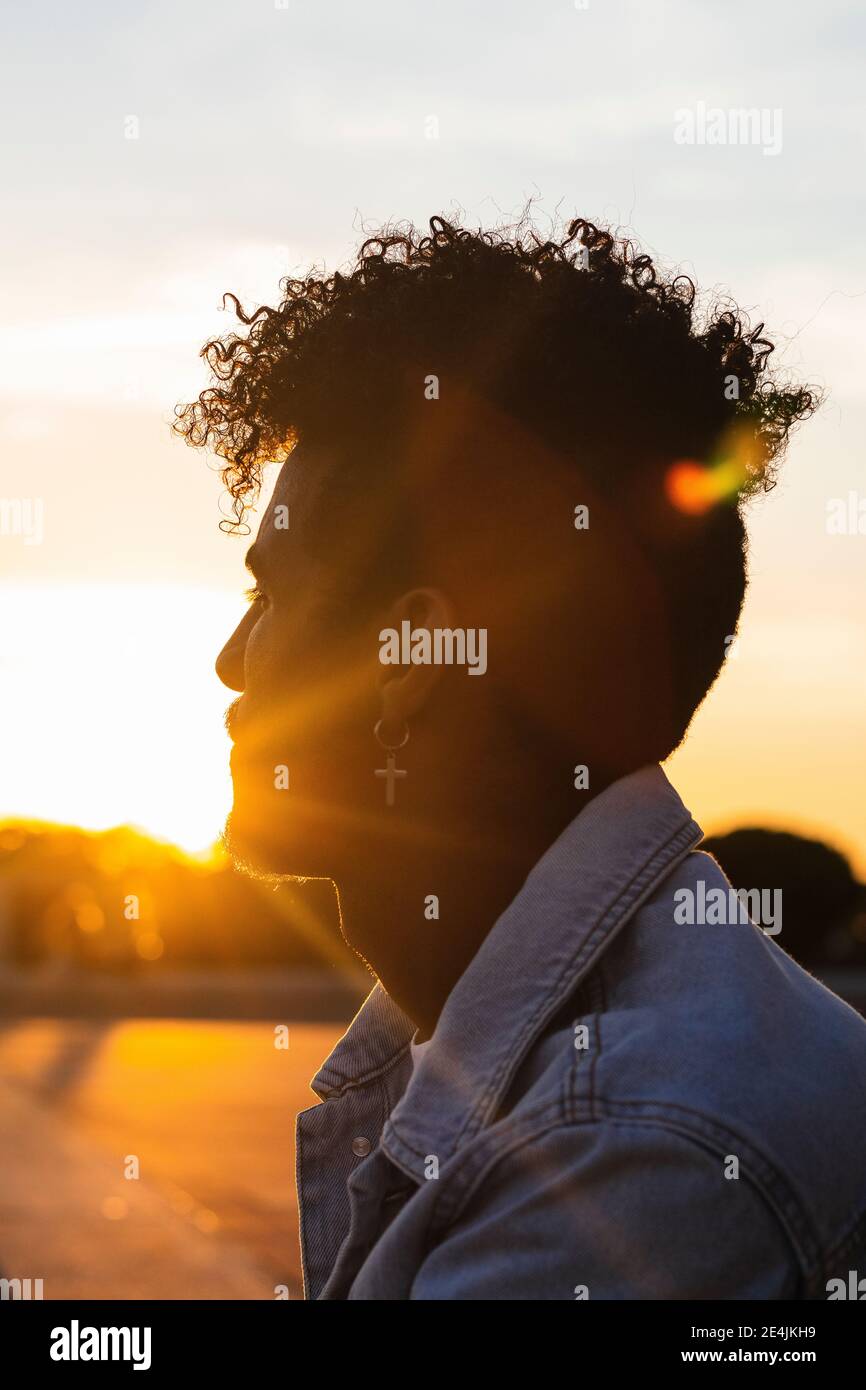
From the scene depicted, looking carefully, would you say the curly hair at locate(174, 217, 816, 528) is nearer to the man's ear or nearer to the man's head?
the man's head

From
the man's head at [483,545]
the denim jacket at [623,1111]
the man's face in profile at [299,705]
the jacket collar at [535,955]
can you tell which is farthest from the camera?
the man's face in profile at [299,705]

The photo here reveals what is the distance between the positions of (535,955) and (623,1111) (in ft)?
0.97

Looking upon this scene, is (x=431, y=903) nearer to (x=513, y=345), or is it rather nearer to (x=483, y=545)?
(x=483, y=545)

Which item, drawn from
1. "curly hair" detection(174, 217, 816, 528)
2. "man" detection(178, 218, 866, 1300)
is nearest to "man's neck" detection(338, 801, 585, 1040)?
"man" detection(178, 218, 866, 1300)

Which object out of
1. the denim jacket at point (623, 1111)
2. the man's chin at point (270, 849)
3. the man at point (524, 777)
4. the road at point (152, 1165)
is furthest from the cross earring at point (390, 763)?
the road at point (152, 1165)

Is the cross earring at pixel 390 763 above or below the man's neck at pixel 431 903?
above

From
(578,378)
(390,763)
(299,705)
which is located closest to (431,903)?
(390,763)

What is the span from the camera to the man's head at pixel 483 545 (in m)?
2.16

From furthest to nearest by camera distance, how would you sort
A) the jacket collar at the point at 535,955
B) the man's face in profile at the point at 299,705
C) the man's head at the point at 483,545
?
the man's face in profile at the point at 299,705 < the man's head at the point at 483,545 < the jacket collar at the point at 535,955

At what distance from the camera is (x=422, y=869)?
222 cm

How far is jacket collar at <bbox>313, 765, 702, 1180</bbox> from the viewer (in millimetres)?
1922

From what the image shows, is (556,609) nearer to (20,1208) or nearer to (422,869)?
(422,869)

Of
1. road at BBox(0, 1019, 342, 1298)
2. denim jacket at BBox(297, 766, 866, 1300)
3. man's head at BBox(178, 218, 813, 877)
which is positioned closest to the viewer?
denim jacket at BBox(297, 766, 866, 1300)

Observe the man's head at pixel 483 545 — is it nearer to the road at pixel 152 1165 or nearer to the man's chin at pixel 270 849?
the man's chin at pixel 270 849
